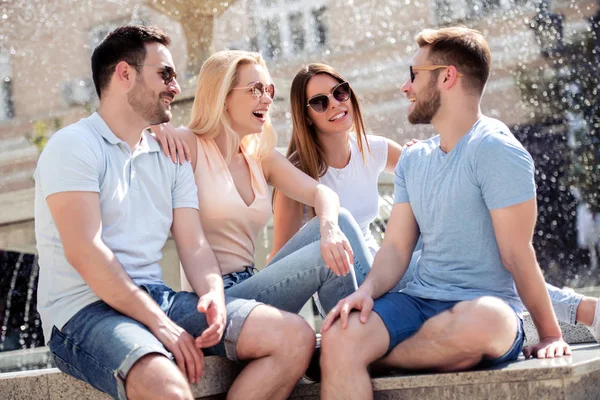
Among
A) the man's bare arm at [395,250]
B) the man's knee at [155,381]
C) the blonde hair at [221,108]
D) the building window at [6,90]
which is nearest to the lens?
the man's knee at [155,381]

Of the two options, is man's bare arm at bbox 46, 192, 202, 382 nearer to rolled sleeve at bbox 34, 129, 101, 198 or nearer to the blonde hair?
rolled sleeve at bbox 34, 129, 101, 198

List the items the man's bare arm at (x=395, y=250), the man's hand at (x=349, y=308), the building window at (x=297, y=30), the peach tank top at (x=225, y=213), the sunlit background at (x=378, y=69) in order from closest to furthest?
the man's hand at (x=349, y=308) < the man's bare arm at (x=395, y=250) < the peach tank top at (x=225, y=213) < the sunlit background at (x=378, y=69) < the building window at (x=297, y=30)

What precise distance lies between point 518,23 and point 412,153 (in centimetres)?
1020

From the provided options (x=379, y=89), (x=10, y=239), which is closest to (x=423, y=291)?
(x=10, y=239)

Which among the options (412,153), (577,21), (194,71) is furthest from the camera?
(577,21)

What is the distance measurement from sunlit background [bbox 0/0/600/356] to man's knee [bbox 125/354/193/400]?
7343 mm

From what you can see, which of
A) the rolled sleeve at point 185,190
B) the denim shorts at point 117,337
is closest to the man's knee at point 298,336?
the denim shorts at point 117,337

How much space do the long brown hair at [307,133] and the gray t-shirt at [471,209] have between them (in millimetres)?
908

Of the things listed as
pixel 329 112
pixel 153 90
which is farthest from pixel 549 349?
pixel 329 112

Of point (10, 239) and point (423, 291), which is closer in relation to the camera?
point (423, 291)

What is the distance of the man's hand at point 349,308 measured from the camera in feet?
8.33

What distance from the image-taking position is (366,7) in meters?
14.3

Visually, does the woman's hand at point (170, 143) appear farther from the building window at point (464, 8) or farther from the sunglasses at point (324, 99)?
the building window at point (464, 8)

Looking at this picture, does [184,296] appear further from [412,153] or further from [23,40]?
[23,40]
